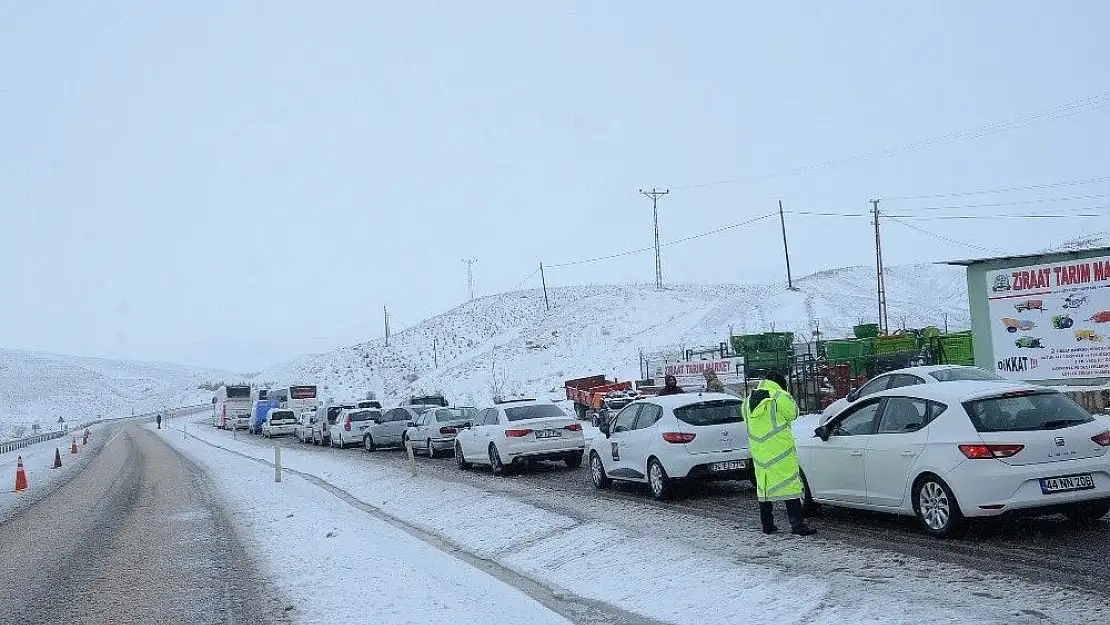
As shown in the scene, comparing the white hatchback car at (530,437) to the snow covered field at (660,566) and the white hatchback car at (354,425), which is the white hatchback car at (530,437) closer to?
the snow covered field at (660,566)

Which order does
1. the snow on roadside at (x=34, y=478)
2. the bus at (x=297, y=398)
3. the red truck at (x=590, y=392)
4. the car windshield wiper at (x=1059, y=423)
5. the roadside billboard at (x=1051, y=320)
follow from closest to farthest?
the car windshield wiper at (x=1059, y=423) → the snow on roadside at (x=34, y=478) → the roadside billboard at (x=1051, y=320) → the red truck at (x=590, y=392) → the bus at (x=297, y=398)

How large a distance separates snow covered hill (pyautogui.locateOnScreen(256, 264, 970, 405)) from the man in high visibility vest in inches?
2082

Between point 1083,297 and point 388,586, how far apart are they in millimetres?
20006

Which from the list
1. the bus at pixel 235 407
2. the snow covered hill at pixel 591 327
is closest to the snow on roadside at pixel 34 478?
the bus at pixel 235 407

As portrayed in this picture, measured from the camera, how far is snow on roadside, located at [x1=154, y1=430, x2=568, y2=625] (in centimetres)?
874

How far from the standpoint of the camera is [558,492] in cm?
1686

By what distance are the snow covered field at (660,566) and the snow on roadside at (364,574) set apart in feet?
0.18

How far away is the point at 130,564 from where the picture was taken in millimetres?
12320

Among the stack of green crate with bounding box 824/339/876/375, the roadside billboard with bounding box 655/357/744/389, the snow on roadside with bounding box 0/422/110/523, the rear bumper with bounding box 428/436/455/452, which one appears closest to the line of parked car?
the rear bumper with bounding box 428/436/455/452

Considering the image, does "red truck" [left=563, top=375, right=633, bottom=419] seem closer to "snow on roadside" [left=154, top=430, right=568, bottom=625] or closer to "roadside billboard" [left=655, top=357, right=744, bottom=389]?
"roadside billboard" [left=655, top=357, right=744, bottom=389]

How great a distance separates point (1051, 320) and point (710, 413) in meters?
13.7

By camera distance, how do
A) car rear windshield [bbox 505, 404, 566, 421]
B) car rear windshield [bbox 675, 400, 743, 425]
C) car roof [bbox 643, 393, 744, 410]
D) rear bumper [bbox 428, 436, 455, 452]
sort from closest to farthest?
car rear windshield [bbox 675, 400, 743, 425]
car roof [bbox 643, 393, 744, 410]
car rear windshield [bbox 505, 404, 566, 421]
rear bumper [bbox 428, 436, 455, 452]

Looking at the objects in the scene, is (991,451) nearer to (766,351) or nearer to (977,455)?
(977,455)

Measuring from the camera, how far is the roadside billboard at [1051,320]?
2386 centimetres
